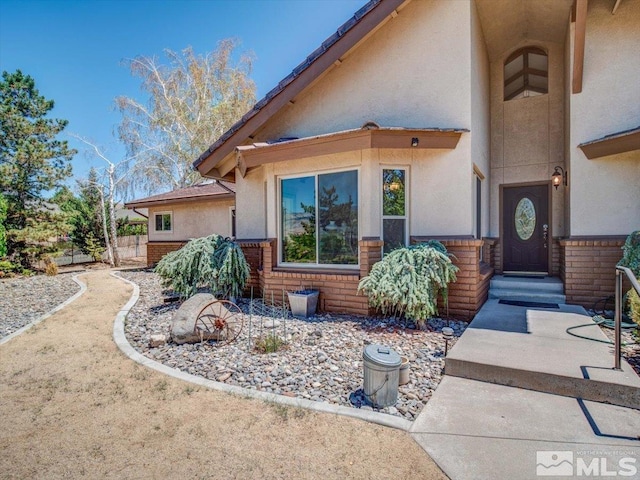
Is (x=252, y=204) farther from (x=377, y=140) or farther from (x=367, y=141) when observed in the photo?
(x=377, y=140)

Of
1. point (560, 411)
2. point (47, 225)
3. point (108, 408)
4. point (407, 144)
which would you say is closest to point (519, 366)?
point (560, 411)

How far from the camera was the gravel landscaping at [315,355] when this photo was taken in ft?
12.7

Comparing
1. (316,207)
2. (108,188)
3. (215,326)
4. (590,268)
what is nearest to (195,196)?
(108,188)

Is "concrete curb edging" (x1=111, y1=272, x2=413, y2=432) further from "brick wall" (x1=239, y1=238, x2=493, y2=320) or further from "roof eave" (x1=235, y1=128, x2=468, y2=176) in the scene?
"roof eave" (x1=235, y1=128, x2=468, y2=176)

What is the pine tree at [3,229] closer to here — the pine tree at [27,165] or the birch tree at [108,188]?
the pine tree at [27,165]

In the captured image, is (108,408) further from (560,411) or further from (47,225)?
(47,225)

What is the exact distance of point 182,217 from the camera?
16.6 meters

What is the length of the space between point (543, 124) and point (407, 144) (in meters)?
5.03

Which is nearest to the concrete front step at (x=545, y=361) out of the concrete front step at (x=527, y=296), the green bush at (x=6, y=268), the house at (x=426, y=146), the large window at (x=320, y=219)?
the house at (x=426, y=146)

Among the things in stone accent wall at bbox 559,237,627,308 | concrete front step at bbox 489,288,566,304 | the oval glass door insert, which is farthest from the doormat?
the oval glass door insert

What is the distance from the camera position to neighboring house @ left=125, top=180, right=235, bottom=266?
49.1 ft

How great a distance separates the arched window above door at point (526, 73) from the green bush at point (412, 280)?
6.34m

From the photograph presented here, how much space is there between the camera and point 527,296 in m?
7.50

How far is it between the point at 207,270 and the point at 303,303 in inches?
94.9
